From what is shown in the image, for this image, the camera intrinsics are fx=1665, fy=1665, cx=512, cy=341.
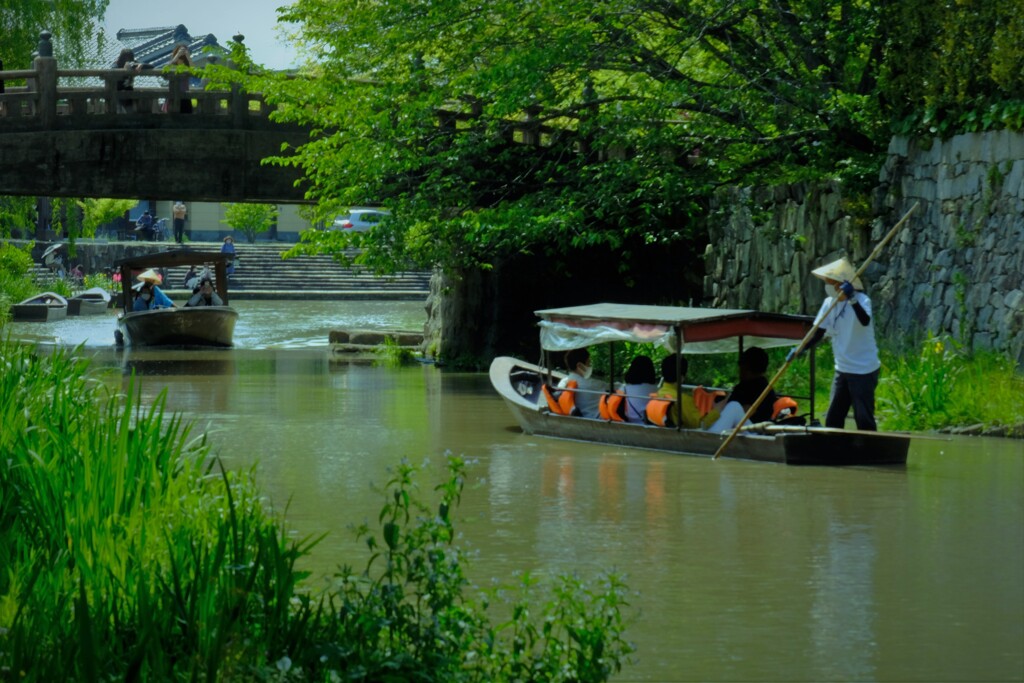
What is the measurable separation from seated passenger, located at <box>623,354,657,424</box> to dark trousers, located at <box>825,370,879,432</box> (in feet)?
5.74

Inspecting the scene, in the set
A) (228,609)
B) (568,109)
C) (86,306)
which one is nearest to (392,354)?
(568,109)

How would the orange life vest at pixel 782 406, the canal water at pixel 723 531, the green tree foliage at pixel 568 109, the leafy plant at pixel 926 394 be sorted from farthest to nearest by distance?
the green tree foliage at pixel 568 109
the leafy plant at pixel 926 394
the orange life vest at pixel 782 406
the canal water at pixel 723 531

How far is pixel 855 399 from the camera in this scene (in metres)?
15.0

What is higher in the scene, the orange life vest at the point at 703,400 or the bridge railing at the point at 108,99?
the bridge railing at the point at 108,99

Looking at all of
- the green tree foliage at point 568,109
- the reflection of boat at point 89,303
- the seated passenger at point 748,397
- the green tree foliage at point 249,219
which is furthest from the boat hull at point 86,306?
the seated passenger at point 748,397

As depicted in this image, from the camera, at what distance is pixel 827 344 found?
2083cm

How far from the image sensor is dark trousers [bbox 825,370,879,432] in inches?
587

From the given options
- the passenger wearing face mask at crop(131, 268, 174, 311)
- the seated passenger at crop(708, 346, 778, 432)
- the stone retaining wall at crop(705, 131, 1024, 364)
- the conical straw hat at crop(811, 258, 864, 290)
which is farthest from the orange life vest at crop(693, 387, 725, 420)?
the passenger wearing face mask at crop(131, 268, 174, 311)

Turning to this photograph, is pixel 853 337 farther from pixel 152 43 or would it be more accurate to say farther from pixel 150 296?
pixel 152 43

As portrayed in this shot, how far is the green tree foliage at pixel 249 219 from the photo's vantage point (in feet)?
236

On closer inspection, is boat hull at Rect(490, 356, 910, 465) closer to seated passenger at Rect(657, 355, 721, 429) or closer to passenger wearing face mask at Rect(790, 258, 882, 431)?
seated passenger at Rect(657, 355, 721, 429)

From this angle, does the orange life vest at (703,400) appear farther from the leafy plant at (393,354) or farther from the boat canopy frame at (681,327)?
the leafy plant at (393,354)

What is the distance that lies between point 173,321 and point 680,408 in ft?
63.4

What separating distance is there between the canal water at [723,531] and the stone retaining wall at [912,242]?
7.78 feet
